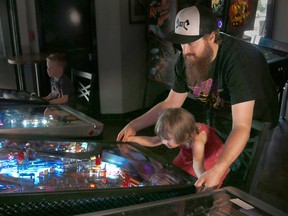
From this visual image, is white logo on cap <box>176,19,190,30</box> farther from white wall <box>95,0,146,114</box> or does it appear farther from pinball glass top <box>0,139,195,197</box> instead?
white wall <box>95,0,146,114</box>

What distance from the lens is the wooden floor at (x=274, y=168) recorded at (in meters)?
2.58

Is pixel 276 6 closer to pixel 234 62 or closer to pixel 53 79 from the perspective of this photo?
pixel 53 79

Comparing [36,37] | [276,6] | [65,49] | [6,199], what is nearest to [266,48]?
[276,6]

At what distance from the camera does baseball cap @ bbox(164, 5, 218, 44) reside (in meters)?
1.45

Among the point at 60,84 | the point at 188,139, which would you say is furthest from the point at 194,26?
the point at 60,84

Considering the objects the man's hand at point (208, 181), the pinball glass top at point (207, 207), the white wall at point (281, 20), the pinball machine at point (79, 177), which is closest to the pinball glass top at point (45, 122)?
the pinball machine at point (79, 177)

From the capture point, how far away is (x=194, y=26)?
145 centimetres

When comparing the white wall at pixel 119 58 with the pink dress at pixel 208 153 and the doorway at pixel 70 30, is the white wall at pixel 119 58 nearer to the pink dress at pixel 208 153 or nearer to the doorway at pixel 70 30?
the doorway at pixel 70 30

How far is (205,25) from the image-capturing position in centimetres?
146

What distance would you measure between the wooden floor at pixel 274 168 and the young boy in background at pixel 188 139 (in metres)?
0.46

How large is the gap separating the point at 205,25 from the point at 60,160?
0.85m

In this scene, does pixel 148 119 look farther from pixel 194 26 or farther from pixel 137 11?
pixel 137 11

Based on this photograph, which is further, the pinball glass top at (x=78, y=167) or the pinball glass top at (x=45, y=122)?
the pinball glass top at (x=45, y=122)

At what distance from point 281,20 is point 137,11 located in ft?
8.03
